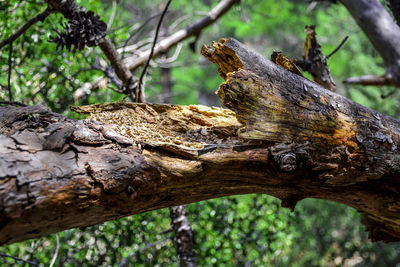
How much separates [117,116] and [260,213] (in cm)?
213

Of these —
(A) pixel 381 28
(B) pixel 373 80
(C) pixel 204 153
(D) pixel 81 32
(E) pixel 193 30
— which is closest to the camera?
(C) pixel 204 153

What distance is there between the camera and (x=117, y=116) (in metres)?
1.50

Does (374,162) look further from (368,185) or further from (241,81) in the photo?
(241,81)

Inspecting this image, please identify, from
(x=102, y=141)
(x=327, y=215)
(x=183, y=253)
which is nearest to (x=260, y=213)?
(x=183, y=253)

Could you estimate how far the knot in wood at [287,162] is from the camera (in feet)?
4.41

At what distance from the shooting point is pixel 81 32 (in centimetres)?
199

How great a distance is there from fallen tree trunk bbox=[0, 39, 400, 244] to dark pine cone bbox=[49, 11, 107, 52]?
0.68 metres

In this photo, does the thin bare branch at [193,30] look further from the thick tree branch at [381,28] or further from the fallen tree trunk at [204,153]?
the fallen tree trunk at [204,153]

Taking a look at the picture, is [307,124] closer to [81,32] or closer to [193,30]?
[81,32]

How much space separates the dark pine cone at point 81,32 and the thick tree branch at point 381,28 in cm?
207

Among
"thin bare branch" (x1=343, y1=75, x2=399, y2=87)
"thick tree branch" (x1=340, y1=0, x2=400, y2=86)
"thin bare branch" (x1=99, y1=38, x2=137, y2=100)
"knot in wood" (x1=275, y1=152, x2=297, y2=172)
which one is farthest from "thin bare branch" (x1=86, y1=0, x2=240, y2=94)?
"knot in wood" (x1=275, y1=152, x2=297, y2=172)

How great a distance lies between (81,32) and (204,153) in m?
1.17

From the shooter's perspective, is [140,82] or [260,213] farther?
[260,213]

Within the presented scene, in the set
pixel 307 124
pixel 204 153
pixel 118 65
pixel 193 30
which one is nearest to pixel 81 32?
pixel 118 65
